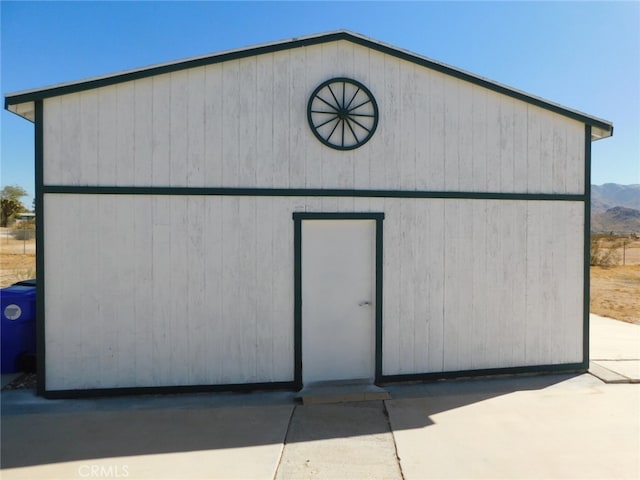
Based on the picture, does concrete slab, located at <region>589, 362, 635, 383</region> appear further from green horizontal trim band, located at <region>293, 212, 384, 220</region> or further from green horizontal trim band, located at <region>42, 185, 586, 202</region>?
green horizontal trim band, located at <region>293, 212, 384, 220</region>

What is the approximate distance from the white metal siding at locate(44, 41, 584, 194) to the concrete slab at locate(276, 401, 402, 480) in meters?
2.55

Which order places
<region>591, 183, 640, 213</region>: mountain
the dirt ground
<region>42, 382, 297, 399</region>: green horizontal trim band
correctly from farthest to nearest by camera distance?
<region>591, 183, 640, 213</region>: mountain
the dirt ground
<region>42, 382, 297, 399</region>: green horizontal trim band

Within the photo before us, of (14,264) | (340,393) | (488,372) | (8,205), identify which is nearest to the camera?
(340,393)

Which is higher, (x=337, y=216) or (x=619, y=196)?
(x=619, y=196)

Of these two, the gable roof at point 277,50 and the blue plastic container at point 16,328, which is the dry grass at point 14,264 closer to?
the blue plastic container at point 16,328

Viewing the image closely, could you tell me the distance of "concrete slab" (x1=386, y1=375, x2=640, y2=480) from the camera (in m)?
3.33

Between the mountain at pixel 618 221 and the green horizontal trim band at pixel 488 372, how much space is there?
98128mm

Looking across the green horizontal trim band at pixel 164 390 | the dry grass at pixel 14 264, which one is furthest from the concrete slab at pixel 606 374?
the dry grass at pixel 14 264

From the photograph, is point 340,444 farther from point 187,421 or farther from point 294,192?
point 294,192

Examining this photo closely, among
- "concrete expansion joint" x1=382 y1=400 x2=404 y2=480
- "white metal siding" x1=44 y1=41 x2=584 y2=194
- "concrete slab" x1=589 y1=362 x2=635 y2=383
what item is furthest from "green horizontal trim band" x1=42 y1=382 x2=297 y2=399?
"concrete slab" x1=589 y1=362 x2=635 y2=383

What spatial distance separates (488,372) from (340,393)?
206 centimetres

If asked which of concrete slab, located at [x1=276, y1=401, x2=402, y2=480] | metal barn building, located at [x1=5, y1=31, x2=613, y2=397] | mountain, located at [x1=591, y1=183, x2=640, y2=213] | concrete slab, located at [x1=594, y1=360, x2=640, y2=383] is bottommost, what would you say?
concrete slab, located at [x1=276, y1=401, x2=402, y2=480]

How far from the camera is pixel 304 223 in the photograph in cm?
506

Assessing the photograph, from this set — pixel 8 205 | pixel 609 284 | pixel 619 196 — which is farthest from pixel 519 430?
pixel 619 196
